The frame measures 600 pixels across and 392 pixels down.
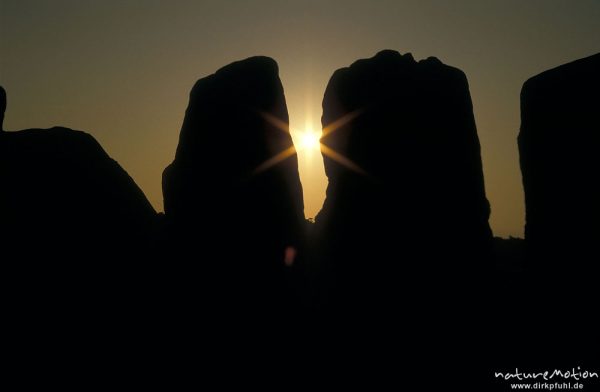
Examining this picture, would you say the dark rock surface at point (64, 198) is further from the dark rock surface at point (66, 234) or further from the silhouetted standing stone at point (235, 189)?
the silhouetted standing stone at point (235, 189)

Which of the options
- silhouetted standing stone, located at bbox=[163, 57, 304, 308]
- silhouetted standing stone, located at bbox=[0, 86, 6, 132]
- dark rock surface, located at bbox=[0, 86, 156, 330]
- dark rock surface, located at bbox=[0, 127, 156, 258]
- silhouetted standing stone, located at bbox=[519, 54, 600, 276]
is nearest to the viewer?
silhouetted standing stone, located at bbox=[519, 54, 600, 276]

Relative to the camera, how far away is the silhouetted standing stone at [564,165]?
403 inches

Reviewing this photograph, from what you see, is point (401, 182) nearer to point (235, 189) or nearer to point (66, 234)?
point (235, 189)

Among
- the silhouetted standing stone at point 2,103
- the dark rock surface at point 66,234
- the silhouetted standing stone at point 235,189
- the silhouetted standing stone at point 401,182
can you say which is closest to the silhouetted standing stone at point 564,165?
the silhouetted standing stone at point 401,182

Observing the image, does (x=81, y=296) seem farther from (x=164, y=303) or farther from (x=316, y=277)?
(x=316, y=277)

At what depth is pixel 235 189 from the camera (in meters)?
11.3

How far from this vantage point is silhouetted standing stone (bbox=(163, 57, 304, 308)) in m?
11.1

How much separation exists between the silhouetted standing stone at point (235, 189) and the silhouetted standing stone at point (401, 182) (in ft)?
3.61

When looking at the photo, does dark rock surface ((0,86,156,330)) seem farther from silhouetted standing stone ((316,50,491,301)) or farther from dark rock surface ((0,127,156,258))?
silhouetted standing stone ((316,50,491,301))

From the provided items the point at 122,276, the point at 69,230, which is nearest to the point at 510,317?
the point at 122,276

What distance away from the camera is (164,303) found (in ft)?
38.2

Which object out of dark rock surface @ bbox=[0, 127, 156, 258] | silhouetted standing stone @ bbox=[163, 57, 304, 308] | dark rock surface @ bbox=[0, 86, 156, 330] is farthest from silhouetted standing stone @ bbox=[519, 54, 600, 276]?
dark rock surface @ bbox=[0, 127, 156, 258]

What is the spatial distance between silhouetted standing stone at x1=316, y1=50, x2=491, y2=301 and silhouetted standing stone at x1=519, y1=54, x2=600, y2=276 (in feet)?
3.71

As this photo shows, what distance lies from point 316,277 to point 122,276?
190 inches
